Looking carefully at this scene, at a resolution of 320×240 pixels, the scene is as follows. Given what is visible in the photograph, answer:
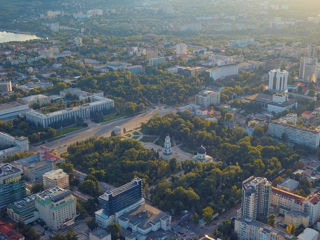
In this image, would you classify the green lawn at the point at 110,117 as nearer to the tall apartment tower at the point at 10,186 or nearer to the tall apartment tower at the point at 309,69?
the tall apartment tower at the point at 10,186

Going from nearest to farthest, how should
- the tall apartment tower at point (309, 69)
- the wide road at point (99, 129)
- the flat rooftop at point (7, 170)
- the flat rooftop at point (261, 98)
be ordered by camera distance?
the flat rooftop at point (7, 170) → the wide road at point (99, 129) → the flat rooftop at point (261, 98) → the tall apartment tower at point (309, 69)

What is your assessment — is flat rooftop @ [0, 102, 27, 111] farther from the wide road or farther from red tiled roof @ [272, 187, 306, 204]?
red tiled roof @ [272, 187, 306, 204]

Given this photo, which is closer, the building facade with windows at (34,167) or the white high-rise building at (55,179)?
the white high-rise building at (55,179)

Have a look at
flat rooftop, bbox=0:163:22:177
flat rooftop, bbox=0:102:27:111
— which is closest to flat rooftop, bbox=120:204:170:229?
flat rooftop, bbox=0:163:22:177

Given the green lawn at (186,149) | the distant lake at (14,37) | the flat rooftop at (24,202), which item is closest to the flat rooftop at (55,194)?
the flat rooftop at (24,202)

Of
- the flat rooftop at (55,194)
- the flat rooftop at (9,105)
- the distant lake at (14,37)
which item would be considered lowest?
the flat rooftop at (55,194)

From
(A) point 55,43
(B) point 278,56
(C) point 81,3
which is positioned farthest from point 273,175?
(C) point 81,3

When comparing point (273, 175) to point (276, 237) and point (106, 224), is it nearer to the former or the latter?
point (276, 237)

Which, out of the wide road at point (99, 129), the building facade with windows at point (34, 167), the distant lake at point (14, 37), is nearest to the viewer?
the building facade with windows at point (34, 167)
